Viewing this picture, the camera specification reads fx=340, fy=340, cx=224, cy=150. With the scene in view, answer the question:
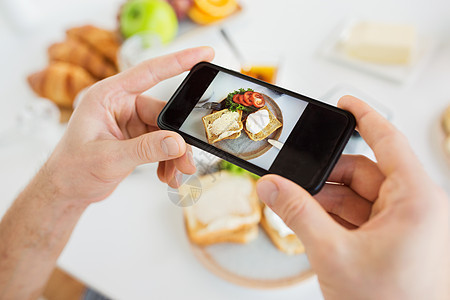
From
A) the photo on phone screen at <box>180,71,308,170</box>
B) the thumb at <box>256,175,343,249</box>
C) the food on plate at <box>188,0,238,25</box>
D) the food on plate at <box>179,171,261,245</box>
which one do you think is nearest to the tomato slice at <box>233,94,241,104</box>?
the photo on phone screen at <box>180,71,308,170</box>

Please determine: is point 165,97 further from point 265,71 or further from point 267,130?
point 265,71

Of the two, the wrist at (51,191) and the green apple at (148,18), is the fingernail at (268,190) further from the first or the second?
the green apple at (148,18)

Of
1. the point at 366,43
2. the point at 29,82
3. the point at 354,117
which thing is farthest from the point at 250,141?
the point at 29,82

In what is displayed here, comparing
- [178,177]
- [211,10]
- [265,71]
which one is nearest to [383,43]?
[265,71]

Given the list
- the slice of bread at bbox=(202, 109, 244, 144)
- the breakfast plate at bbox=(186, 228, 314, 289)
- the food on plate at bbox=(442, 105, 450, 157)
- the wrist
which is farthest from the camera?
the food on plate at bbox=(442, 105, 450, 157)

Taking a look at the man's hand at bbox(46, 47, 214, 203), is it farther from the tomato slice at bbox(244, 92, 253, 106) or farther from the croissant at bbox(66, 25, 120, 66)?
the croissant at bbox(66, 25, 120, 66)

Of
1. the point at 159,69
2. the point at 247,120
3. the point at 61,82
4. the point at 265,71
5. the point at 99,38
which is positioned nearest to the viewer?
the point at 247,120
